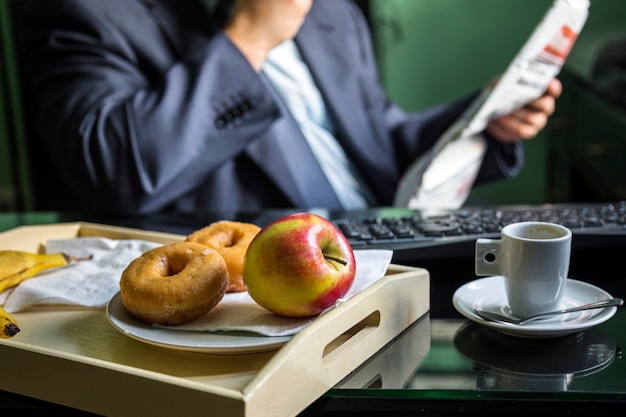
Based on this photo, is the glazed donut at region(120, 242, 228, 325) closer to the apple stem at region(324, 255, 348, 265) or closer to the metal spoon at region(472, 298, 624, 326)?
the apple stem at region(324, 255, 348, 265)

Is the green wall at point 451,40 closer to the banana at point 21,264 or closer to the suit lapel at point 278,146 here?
the suit lapel at point 278,146

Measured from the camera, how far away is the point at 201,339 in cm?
63

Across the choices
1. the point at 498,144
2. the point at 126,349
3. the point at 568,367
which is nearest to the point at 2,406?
the point at 126,349

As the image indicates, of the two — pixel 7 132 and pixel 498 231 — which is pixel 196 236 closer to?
pixel 498 231

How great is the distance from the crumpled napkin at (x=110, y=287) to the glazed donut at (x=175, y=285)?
16 mm

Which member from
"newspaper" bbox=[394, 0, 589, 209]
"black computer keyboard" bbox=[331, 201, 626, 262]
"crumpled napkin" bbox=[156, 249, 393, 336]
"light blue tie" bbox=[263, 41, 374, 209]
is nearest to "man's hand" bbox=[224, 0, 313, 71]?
"light blue tie" bbox=[263, 41, 374, 209]

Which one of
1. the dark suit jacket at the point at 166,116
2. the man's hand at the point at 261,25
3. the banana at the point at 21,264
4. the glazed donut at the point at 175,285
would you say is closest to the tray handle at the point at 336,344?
the glazed donut at the point at 175,285

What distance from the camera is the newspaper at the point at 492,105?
1.10 meters

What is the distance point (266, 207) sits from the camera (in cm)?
149

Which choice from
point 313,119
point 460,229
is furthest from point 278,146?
point 460,229

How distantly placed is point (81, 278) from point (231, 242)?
17cm

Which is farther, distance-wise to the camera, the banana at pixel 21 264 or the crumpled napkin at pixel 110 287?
the banana at pixel 21 264

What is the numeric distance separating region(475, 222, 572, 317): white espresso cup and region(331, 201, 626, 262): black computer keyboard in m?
0.14

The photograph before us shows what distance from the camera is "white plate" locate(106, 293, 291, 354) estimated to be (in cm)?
61
